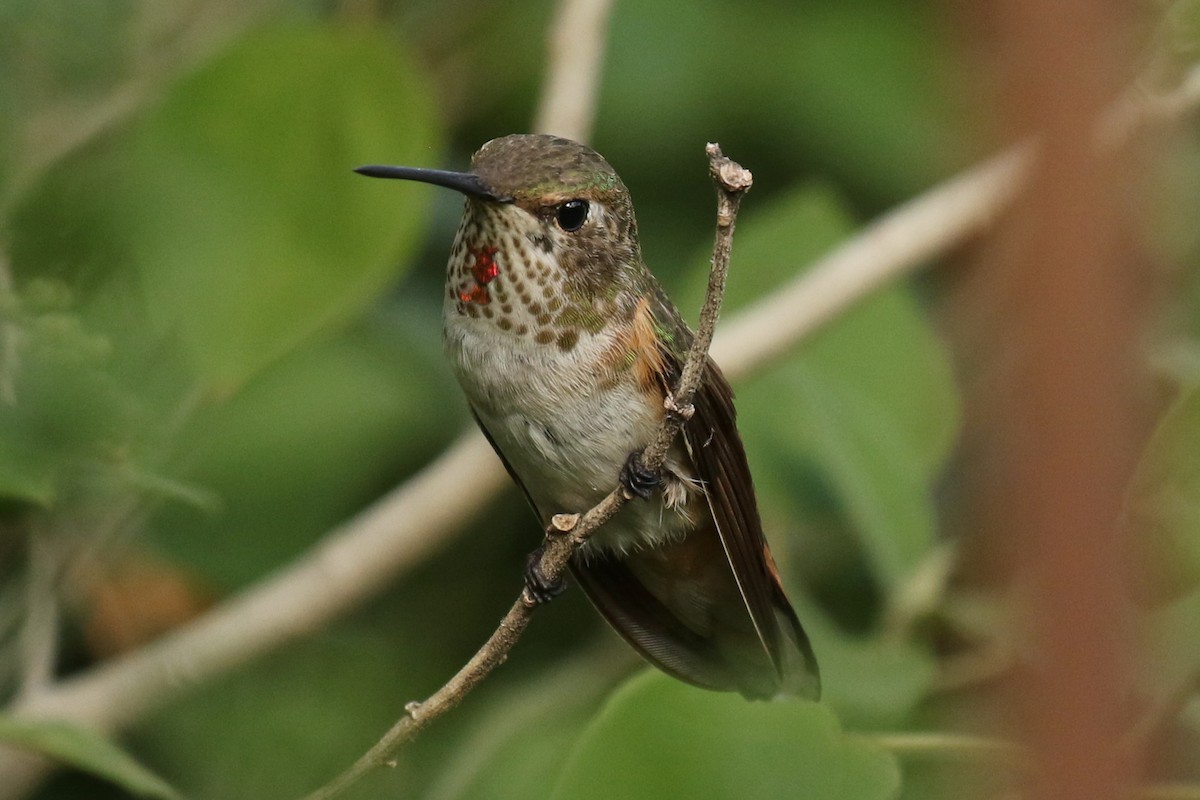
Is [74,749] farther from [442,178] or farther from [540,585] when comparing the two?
[442,178]

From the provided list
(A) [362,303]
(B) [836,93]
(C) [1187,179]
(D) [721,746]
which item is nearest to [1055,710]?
(D) [721,746]

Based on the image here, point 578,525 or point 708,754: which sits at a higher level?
point 578,525

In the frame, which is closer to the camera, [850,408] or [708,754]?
[708,754]

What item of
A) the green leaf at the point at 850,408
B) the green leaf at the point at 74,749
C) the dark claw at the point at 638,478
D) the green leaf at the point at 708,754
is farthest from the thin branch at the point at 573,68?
the green leaf at the point at 74,749

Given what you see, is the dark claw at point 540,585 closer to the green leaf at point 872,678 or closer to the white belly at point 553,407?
the white belly at point 553,407

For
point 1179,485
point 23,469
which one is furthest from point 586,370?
point 1179,485

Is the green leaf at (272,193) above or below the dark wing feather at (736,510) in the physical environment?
above

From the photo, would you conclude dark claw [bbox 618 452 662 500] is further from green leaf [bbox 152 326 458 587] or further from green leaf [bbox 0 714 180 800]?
green leaf [bbox 152 326 458 587]

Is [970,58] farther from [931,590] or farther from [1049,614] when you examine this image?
[931,590]

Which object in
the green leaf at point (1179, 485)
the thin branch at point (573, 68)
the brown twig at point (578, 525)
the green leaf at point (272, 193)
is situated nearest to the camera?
A: the brown twig at point (578, 525)
